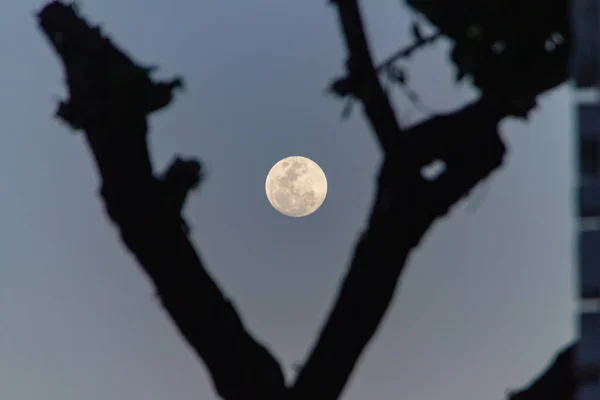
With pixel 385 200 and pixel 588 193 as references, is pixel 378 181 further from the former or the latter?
pixel 588 193

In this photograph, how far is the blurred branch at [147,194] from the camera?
565 cm

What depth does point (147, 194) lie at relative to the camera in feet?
19.4

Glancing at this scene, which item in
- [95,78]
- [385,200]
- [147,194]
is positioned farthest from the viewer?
[95,78]

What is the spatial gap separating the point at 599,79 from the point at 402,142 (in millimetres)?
2169

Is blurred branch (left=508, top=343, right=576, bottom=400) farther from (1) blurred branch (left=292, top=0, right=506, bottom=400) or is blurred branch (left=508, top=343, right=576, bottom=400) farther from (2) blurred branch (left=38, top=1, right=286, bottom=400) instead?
(2) blurred branch (left=38, top=1, right=286, bottom=400)

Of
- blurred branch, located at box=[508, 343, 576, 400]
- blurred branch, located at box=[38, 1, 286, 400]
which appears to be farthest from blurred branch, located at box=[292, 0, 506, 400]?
blurred branch, located at box=[508, 343, 576, 400]

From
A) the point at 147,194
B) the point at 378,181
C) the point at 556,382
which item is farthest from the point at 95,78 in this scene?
the point at 556,382

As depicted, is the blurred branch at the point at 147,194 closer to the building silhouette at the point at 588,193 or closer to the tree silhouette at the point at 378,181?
the tree silhouette at the point at 378,181

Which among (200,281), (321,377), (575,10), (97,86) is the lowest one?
(321,377)

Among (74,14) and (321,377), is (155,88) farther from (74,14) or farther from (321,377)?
(321,377)

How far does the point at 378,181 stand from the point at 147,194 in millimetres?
1501

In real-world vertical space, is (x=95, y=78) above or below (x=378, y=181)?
above

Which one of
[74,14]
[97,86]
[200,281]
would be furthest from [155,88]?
[200,281]

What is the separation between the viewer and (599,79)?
370 cm
